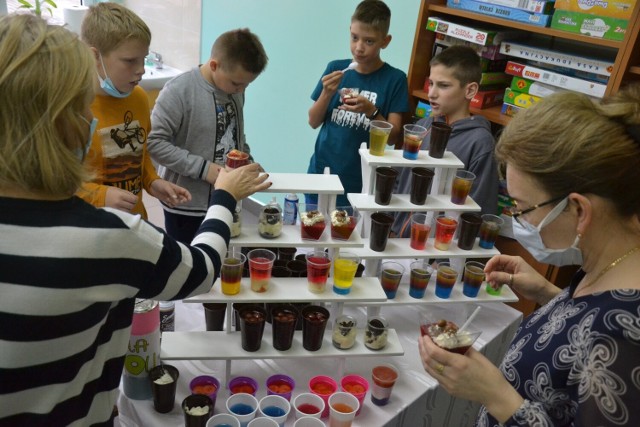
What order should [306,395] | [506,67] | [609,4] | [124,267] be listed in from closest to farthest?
[124,267] → [306,395] → [609,4] → [506,67]

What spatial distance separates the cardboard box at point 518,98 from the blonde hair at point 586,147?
5.46ft

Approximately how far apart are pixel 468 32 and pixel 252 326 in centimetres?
199

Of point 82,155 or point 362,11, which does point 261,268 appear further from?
point 362,11

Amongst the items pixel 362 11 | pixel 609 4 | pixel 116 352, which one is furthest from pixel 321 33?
pixel 116 352

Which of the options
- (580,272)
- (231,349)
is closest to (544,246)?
(580,272)

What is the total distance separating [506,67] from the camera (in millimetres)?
2801

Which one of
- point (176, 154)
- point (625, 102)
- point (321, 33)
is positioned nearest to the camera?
point (625, 102)

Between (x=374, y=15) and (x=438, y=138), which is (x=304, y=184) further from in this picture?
(x=374, y=15)

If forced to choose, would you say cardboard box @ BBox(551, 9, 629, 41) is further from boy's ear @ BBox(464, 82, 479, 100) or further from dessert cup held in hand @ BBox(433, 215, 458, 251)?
dessert cup held in hand @ BBox(433, 215, 458, 251)

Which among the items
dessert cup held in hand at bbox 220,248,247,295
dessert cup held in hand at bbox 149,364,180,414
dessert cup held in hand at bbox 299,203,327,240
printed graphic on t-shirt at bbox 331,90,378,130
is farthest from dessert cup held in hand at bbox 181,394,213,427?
printed graphic on t-shirt at bbox 331,90,378,130

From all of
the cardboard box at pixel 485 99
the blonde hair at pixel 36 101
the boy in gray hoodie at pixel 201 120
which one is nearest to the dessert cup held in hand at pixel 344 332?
the boy in gray hoodie at pixel 201 120

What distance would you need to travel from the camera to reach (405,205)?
1.81m

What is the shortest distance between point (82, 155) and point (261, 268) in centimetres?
68

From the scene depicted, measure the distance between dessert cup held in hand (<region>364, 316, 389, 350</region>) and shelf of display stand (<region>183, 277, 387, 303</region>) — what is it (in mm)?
71
